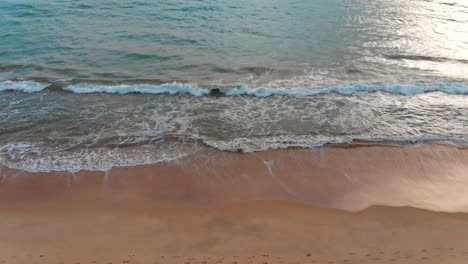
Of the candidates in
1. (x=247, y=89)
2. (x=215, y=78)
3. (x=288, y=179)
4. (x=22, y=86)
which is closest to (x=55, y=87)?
(x=22, y=86)

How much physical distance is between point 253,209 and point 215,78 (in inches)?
255

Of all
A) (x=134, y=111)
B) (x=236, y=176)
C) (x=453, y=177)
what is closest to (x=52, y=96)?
(x=134, y=111)

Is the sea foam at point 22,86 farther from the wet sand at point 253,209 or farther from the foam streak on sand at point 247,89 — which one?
the wet sand at point 253,209

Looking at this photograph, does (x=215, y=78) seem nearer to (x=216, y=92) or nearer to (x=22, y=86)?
(x=216, y=92)

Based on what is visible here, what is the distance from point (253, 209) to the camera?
6883mm

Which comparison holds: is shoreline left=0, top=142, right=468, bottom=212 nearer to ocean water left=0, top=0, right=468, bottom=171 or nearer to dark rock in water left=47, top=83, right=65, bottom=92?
ocean water left=0, top=0, right=468, bottom=171

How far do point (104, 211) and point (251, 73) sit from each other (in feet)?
24.5

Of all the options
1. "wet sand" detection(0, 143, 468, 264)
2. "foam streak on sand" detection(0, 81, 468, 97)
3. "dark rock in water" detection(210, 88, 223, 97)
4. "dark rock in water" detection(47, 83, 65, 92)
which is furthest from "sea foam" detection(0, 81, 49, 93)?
"dark rock in water" detection(210, 88, 223, 97)

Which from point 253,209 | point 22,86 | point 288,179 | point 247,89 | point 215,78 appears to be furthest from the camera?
point 215,78

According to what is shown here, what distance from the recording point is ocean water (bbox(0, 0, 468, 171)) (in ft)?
29.8

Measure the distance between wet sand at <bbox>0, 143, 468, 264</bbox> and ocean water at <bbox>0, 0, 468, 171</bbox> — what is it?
0.59m

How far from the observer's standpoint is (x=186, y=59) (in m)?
13.8

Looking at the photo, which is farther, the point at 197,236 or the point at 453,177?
the point at 453,177

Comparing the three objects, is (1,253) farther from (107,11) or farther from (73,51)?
(107,11)
